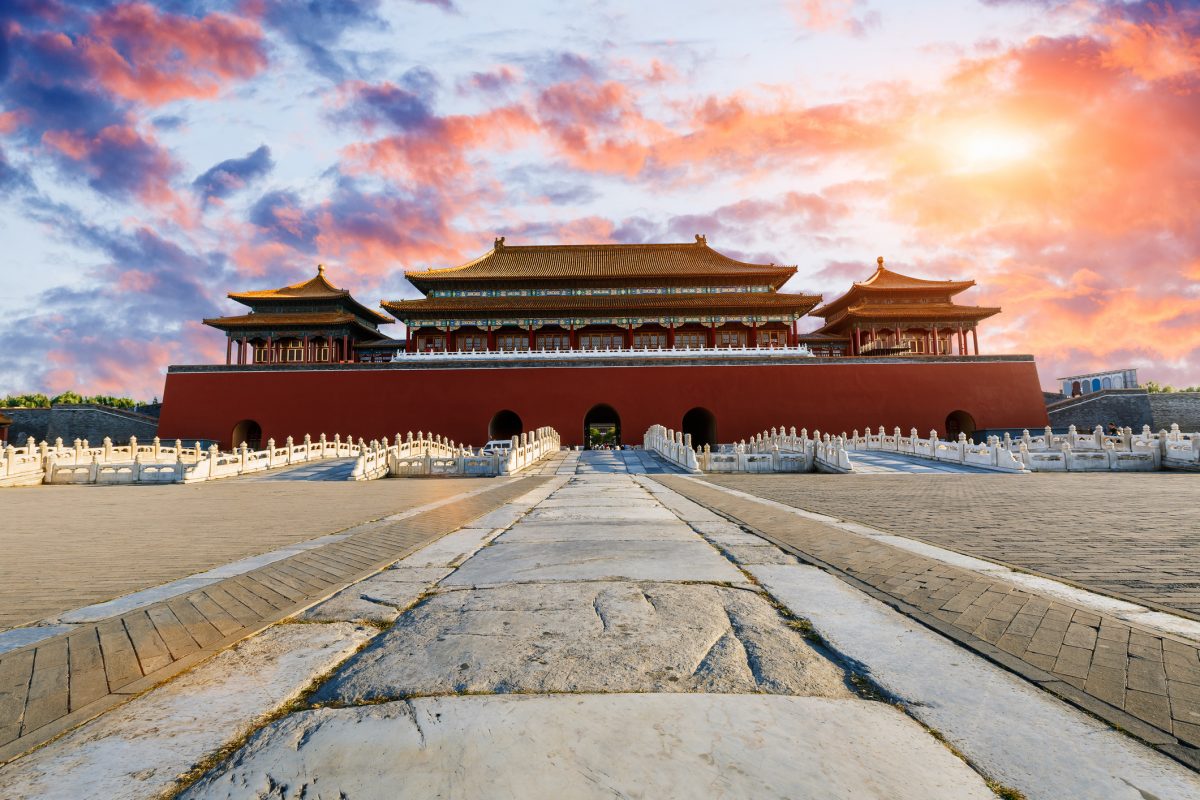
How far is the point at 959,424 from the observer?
25.6 metres

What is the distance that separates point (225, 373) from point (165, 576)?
26.1 m

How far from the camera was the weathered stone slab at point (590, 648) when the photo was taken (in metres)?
1.64

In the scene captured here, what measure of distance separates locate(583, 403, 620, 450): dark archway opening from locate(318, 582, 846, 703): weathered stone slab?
22397 millimetres

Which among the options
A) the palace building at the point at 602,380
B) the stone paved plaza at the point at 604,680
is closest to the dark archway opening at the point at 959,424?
the palace building at the point at 602,380

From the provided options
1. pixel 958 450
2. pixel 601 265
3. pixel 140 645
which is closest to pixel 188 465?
pixel 140 645

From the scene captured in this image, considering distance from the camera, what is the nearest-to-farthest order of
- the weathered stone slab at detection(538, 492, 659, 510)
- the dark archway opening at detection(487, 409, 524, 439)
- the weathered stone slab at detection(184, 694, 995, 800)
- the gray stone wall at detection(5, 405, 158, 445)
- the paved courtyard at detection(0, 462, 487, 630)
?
the weathered stone slab at detection(184, 694, 995, 800)
the paved courtyard at detection(0, 462, 487, 630)
the weathered stone slab at detection(538, 492, 659, 510)
the dark archway opening at detection(487, 409, 524, 439)
the gray stone wall at detection(5, 405, 158, 445)

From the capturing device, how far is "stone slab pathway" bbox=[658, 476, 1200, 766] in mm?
1538

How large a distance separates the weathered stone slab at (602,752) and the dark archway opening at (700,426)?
23.6 metres

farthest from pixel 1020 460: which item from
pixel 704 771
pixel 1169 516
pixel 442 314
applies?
pixel 442 314

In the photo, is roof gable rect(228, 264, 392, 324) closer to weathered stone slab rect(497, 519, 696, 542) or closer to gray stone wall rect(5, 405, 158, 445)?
gray stone wall rect(5, 405, 158, 445)

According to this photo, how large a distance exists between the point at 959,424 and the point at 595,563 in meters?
27.9

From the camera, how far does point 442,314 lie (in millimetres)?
27078

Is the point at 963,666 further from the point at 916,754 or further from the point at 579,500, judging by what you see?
the point at 579,500

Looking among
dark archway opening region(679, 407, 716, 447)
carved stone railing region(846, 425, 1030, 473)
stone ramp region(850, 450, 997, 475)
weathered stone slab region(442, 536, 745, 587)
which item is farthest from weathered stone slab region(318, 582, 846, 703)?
dark archway opening region(679, 407, 716, 447)
